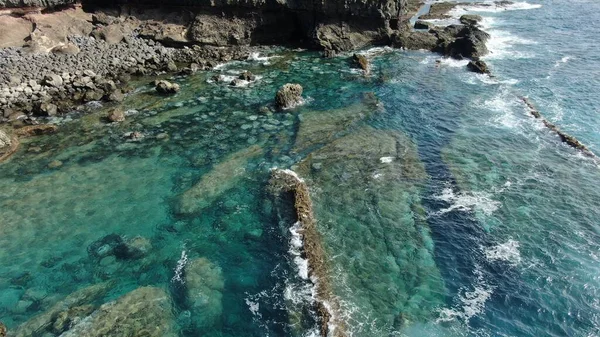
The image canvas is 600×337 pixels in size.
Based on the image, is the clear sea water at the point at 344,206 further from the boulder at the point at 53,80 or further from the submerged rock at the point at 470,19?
the submerged rock at the point at 470,19

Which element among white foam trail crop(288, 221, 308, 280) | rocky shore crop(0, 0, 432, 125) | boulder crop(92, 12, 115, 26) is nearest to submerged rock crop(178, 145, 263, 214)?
white foam trail crop(288, 221, 308, 280)

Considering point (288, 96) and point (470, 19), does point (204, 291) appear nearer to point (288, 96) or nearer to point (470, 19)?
point (288, 96)

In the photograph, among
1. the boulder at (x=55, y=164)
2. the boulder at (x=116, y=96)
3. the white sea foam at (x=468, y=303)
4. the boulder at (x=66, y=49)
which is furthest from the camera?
the boulder at (x=66, y=49)

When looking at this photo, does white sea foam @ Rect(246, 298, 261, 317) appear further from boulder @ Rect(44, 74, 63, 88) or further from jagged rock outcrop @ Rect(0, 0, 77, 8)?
jagged rock outcrop @ Rect(0, 0, 77, 8)

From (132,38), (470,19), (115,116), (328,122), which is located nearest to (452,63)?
(470,19)

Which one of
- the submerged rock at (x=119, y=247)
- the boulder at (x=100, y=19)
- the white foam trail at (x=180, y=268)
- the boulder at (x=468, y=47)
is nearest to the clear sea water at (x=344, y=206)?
the white foam trail at (x=180, y=268)

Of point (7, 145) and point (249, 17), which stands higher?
point (249, 17)
